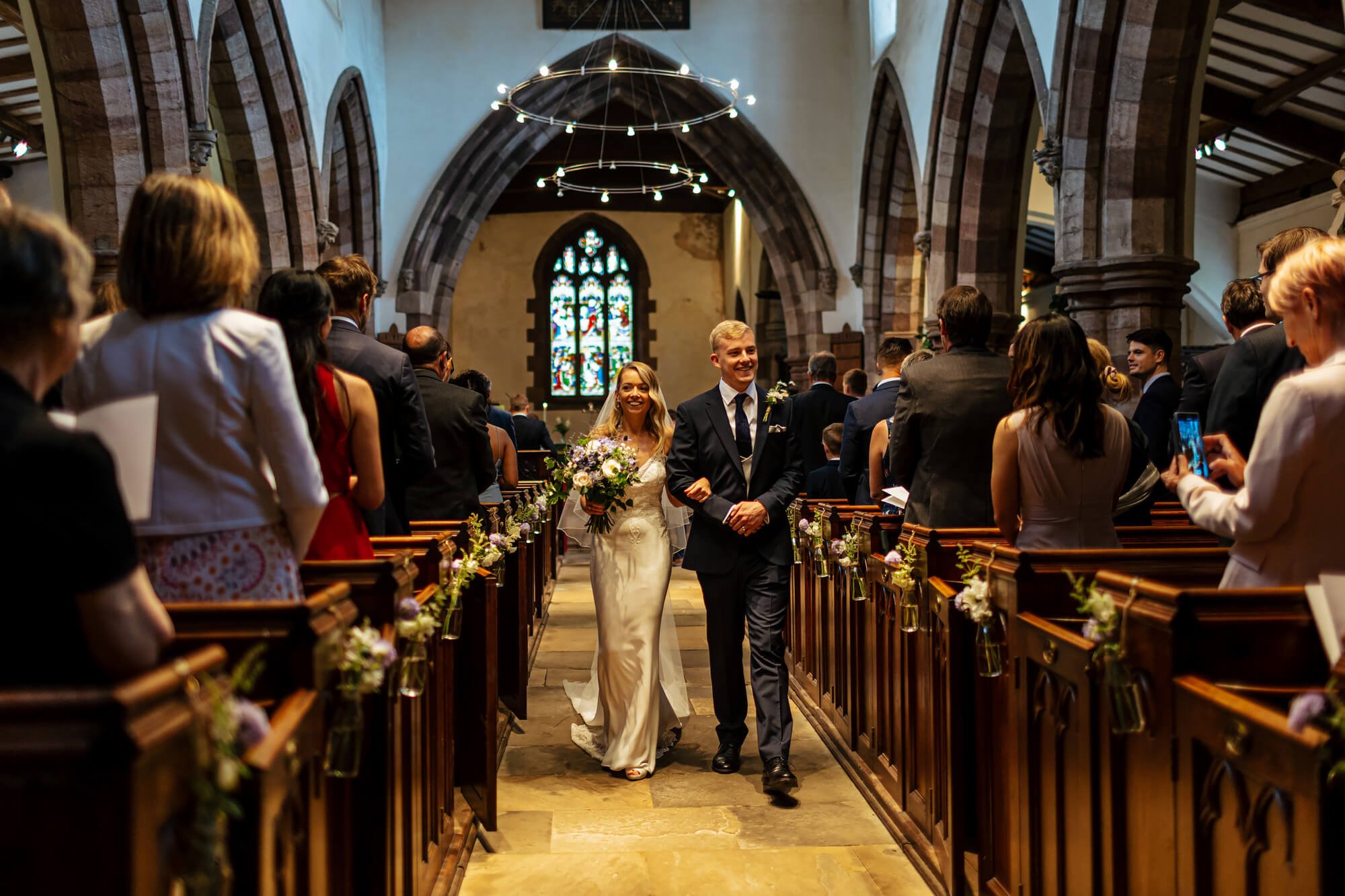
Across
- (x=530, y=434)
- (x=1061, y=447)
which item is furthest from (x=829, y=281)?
(x=1061, y=447)

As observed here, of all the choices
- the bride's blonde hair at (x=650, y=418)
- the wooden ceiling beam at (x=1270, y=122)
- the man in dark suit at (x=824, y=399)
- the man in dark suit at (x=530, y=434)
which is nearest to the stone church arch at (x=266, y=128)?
the man in dark suit at (x=530, y=434)

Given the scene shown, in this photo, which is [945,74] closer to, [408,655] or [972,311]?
[972,311]

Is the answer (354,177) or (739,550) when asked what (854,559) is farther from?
(354,177)

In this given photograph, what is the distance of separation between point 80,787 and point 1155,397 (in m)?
5.01

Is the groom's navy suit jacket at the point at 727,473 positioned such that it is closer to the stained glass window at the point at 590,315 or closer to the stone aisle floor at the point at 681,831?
the stone aisle floor at the point at 681,831

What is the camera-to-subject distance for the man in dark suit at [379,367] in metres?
3.34

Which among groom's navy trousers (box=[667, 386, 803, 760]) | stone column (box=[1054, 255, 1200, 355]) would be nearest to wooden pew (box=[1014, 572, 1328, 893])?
groom's navy trousers (box=[667, 386, 803, 760])

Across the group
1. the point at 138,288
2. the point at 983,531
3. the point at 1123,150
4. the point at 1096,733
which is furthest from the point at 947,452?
the point at 1123,150

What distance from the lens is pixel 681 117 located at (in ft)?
48.1

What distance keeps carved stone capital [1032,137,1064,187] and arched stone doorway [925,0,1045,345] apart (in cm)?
209

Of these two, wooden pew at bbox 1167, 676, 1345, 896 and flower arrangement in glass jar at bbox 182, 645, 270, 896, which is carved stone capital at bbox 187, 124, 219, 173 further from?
wooden pew at bbox 1167, 676, 1345, 896

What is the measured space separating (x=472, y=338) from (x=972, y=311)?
61.7 feet

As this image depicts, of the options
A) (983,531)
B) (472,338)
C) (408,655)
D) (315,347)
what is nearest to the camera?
(408,655)

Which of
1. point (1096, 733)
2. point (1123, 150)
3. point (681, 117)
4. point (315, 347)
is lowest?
point (1096, 733)
